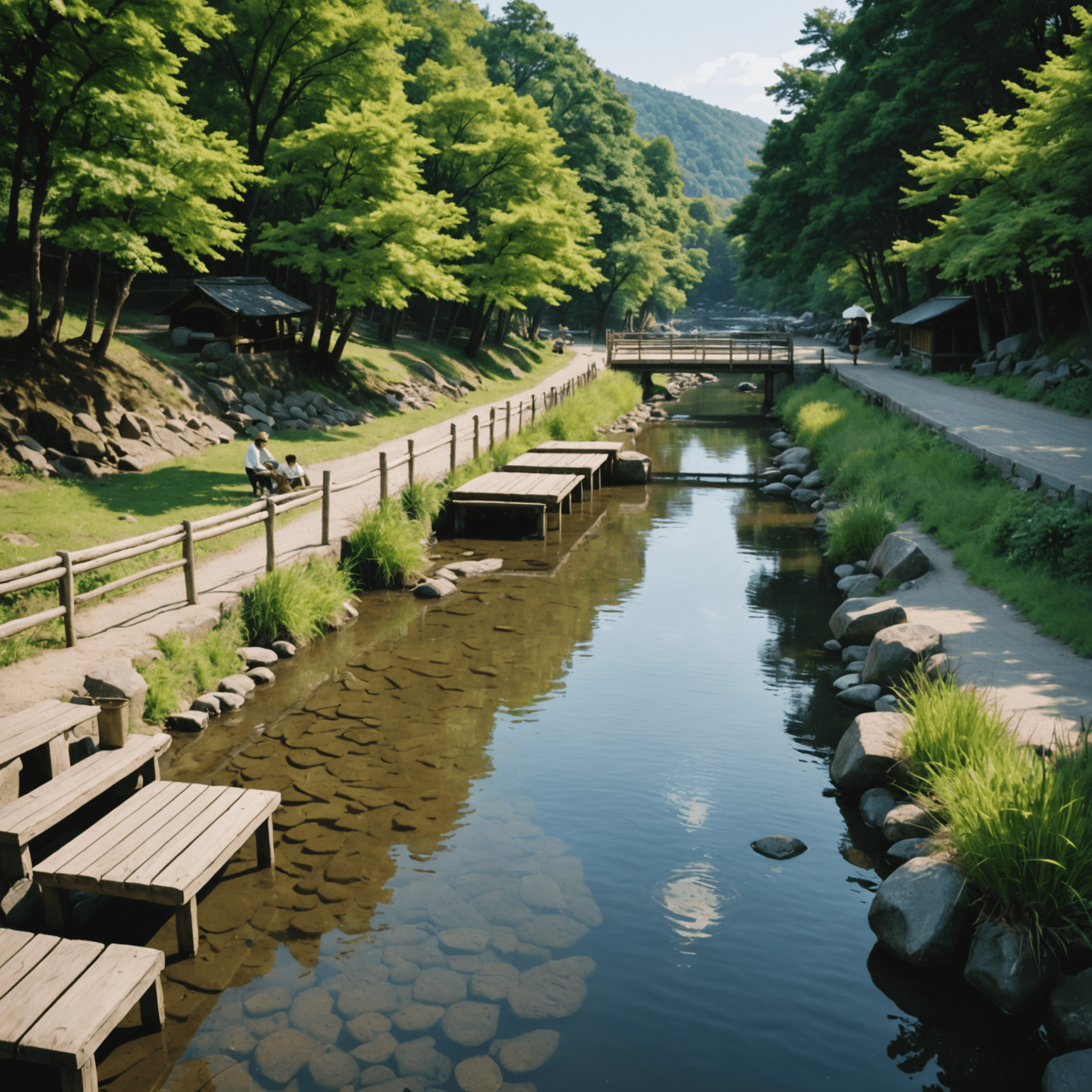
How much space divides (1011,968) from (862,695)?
15.4 ft

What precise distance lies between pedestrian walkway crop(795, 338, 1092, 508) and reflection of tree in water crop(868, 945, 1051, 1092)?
868 cm

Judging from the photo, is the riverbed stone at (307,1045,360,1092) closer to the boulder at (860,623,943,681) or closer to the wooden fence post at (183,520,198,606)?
the wooden fence post at (183,520,198,606)

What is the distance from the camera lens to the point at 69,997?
186 inches

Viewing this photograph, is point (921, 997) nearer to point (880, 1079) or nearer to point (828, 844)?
point (880, 1079)

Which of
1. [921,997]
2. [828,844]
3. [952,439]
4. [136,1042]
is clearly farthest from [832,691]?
[952,439]

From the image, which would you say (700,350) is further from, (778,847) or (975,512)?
(778,847)

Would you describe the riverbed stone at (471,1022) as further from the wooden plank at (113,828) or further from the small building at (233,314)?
the small building at (233,314)

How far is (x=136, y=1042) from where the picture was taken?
5266mm

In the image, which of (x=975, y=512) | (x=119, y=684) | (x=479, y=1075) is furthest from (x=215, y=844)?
(x=975, y=512)

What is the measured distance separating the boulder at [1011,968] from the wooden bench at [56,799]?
20.3 feet

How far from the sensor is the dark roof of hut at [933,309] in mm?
32531

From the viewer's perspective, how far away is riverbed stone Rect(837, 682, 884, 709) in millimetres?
9852

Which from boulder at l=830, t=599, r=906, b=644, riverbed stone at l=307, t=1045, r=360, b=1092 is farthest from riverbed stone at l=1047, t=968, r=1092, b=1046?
boulder at l=830, t=599, r=906, b=644

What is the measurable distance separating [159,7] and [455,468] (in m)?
10.2
